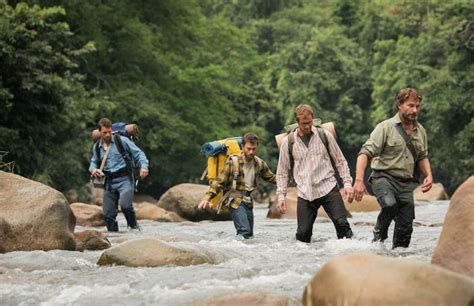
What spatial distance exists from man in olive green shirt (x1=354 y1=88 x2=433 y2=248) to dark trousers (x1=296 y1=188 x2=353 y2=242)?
824mm

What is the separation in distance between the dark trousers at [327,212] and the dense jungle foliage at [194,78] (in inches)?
455

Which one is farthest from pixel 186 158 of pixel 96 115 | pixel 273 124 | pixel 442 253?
pixel 442 253

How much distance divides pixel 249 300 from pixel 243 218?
546 cm

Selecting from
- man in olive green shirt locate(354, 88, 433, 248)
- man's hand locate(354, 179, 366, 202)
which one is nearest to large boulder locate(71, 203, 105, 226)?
man in olive green shirt locate(354, 88, 433, 248)

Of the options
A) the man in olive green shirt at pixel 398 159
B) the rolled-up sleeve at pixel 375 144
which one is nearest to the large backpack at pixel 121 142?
the man in olive green shirt at pixel 398 159

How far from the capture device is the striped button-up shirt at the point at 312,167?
991 centimetres

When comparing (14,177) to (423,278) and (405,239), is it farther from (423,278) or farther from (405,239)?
(423,278)

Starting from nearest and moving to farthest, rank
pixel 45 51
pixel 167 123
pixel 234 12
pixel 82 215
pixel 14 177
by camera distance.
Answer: pixel 14 177 < pixel 82 215 < pixel 45 51 < pixel 167 123 < pixel 234 12

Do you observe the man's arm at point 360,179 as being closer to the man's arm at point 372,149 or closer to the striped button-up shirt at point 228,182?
the man's arm at point 372,149

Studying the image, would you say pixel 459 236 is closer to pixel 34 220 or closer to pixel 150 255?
pixel 150 255

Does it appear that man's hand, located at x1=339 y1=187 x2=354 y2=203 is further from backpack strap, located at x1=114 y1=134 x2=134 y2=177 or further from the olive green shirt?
backpack strap, located at x1=114 y1=134 x2=134 y2=177

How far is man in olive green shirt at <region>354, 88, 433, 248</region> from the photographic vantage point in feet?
29.3

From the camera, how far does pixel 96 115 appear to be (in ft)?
99.8

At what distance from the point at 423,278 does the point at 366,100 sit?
162 ft
